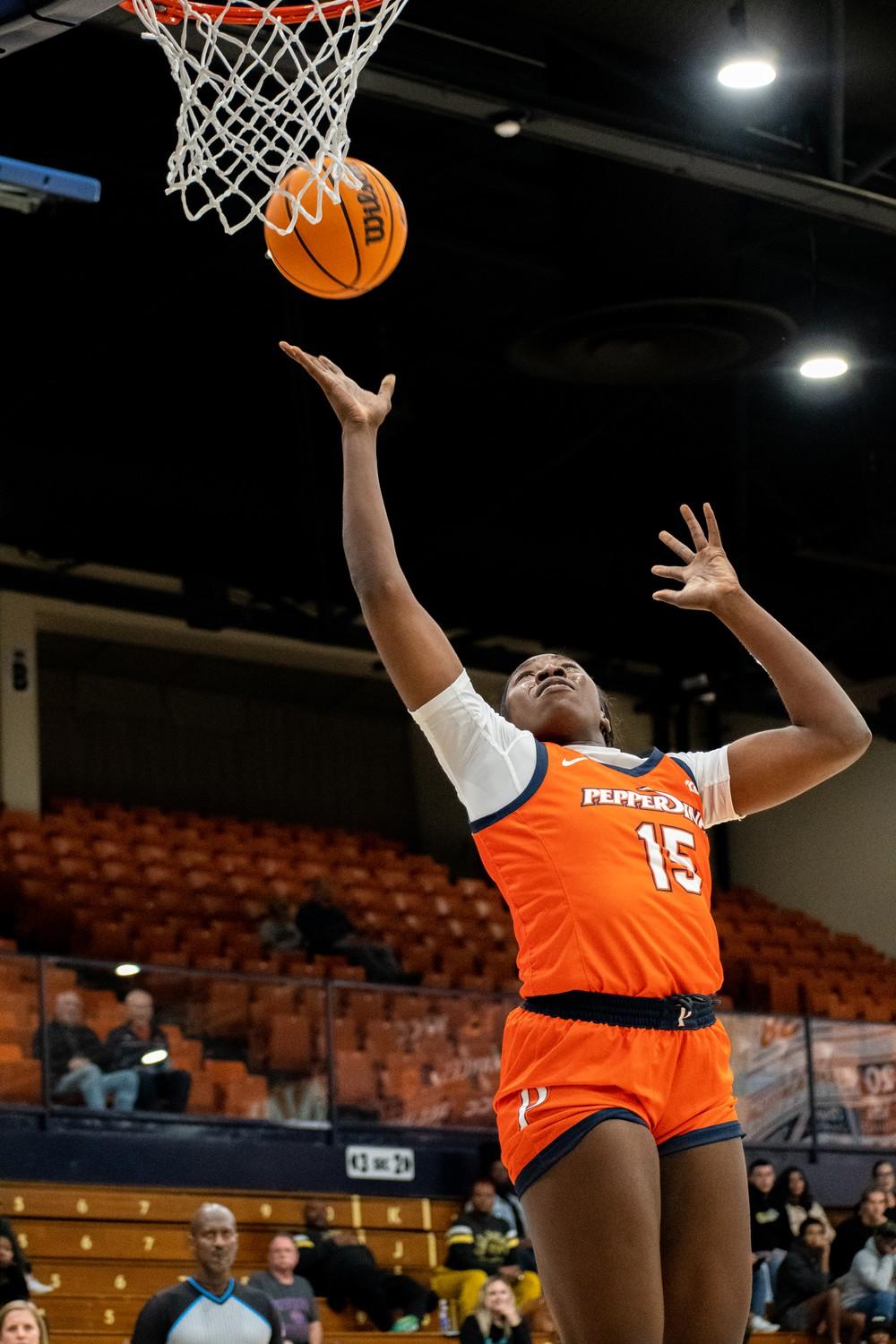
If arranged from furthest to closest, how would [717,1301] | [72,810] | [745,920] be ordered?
1. [745,920]
2. [72,810]
3. [717,1301]

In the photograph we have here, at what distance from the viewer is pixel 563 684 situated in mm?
4242

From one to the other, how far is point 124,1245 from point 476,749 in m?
10.0

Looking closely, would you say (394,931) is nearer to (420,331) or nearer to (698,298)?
(420,331)

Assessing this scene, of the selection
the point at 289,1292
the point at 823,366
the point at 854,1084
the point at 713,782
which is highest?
the point at 823,366

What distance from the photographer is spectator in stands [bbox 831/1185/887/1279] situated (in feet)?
47.4

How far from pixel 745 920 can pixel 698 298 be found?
1060cm

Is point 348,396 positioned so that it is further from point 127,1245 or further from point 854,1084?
point 854,1084

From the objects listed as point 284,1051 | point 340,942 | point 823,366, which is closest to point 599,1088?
point 284,1051

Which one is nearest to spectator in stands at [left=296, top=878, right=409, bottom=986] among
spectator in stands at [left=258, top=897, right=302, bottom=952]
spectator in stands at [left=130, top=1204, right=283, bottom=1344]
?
→ spectator in stands at [left=258, top=897, right=302, bottom=952]

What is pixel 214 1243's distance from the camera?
364 inches

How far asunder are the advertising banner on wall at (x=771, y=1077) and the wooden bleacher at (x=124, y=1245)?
289cm

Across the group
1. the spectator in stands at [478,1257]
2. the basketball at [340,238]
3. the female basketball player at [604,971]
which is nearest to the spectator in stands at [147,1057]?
the spectator in stands at [478,1257]

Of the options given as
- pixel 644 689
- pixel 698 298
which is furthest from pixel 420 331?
pixel 644 689

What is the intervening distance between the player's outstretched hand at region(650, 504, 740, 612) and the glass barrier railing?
9.07 meters
